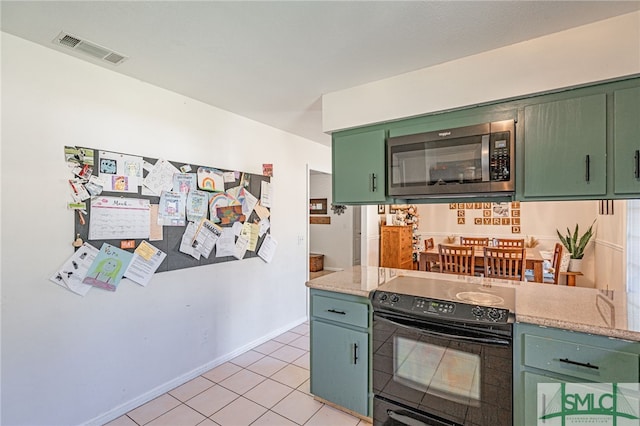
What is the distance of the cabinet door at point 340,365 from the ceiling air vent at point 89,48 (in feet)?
7.35

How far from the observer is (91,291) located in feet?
6.53

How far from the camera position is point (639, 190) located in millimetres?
1545

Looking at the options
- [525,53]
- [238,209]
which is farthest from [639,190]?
[238,209]

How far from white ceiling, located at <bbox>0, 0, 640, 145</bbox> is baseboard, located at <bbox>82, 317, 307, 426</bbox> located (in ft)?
7.80

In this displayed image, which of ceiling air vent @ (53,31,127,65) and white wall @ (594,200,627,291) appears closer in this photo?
ceiling air vent @ (53,31,127,65)

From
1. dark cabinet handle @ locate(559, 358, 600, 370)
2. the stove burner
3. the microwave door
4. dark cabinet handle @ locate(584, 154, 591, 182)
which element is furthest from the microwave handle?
dark cabinet handle @ locate(559, 358, 600, 370)

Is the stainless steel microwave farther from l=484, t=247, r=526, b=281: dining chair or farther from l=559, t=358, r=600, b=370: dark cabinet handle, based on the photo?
l=484, t=247, r=526, b=281: dining chair

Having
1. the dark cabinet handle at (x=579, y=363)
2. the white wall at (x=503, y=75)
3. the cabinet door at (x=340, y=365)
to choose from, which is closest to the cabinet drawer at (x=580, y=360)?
the dark cabinet handle at (x=579, y=363)

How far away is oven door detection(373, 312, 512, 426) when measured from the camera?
153 cm

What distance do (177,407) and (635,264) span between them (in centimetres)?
386

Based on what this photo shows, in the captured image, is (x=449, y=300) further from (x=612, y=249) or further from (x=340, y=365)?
(x=612, y=249)

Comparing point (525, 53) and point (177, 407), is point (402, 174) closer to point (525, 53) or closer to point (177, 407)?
point (525, 53)

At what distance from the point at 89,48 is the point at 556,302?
313 centimetres

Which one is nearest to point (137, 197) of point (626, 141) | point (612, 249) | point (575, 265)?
point (626, 141)
